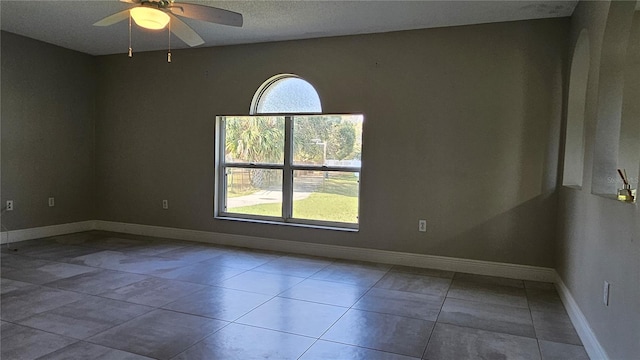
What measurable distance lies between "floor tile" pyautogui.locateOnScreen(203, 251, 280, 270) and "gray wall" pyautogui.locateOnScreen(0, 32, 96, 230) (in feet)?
8.76

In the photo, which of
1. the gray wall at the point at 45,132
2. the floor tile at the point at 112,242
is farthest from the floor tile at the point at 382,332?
the gray wall at the point at 45,132

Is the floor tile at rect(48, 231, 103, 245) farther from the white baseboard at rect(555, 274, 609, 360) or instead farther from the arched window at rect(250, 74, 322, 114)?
the white baseboard at rect(555, 274, 609, 360)

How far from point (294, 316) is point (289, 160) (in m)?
2.49

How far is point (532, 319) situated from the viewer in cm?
312

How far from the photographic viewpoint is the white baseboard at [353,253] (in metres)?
4.19

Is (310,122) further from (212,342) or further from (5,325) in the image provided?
(5,325)

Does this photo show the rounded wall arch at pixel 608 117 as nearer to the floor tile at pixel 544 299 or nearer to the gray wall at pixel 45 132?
the floor tile at pixel 544 299

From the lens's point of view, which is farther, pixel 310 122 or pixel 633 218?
pixel 310 122

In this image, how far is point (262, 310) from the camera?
3170 millimetres

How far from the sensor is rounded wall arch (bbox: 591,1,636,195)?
266 centimetres

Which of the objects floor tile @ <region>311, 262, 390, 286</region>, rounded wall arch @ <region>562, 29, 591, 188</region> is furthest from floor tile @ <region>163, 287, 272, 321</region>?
rounded wall arch @ <region>562, 29, 591, 188</region>

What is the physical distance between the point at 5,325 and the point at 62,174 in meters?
3.52

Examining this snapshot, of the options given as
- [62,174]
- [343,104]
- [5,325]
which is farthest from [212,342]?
[62,174]

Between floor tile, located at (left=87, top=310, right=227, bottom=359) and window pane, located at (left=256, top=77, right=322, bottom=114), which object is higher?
window pane, located at (left=256, top=77, right=322, bottom=114)
